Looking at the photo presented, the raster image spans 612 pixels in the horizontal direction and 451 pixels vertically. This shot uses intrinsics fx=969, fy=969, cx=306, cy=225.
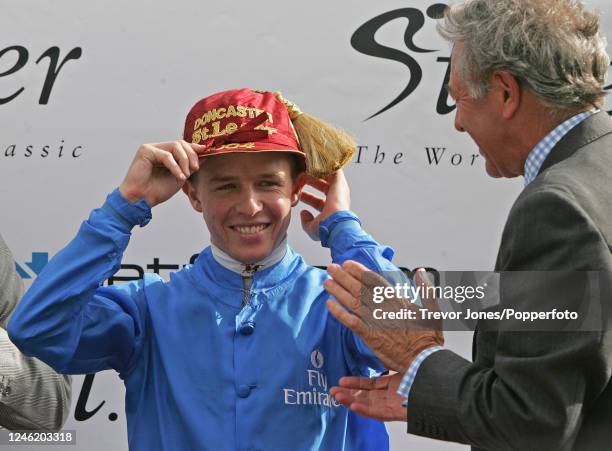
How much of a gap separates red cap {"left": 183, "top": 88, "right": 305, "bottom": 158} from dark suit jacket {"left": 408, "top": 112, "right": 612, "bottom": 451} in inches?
33.5

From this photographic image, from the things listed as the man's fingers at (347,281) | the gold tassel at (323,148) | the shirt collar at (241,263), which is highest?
the gold tassel at (323,148)

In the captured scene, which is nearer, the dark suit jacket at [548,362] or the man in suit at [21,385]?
the dark suit jacket at [548,362]

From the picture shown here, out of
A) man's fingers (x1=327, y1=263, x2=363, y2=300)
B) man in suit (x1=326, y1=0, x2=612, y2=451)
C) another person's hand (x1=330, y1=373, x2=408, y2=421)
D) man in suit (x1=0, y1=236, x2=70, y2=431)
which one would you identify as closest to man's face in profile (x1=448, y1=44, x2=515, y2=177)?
man in suit (x1=326, y1=0, x2=612, y2=451)

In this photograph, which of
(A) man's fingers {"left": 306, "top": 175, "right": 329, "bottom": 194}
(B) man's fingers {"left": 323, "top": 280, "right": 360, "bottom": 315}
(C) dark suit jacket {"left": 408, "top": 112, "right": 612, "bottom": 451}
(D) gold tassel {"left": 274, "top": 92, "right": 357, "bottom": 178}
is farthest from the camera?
(A) man's fingers {"left": 306, "top": 175, "right": 329, "bottom": 194}

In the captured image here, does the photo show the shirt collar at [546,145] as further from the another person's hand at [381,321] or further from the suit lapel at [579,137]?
the another person's hand at [381,321]

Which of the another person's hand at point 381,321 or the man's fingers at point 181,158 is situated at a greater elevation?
the man's fingers at point 181,158

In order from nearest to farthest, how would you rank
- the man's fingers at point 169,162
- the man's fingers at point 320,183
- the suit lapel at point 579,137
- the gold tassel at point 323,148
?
the suit lapel at point 579,137, the man's fingers at point 169,162, the gold tassel at point 323,148, the man's fingers at point 320,183

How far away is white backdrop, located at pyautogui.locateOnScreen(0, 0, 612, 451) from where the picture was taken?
11.9 feet

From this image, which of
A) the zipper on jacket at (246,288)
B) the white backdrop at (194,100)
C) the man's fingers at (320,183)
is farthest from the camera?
the white backdrop at (194,100)

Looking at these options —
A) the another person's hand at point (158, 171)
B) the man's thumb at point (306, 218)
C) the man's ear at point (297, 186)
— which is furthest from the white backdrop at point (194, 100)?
the another person's hand at point (158, 171)

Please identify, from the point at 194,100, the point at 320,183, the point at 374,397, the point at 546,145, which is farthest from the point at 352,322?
the point at 194,100

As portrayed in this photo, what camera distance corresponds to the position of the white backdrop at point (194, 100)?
3.62m

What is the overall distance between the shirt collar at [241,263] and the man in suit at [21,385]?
2.45ft

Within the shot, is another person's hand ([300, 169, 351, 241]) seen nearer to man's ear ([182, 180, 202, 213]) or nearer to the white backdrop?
man's ear ([182, 180, 202, 213])
